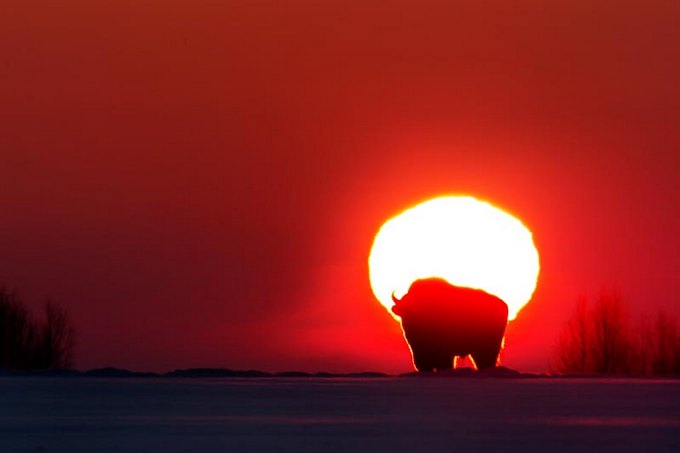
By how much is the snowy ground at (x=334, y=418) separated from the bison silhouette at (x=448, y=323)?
982 centimetres

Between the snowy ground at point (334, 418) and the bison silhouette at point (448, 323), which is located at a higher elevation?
the bison silhouette at point (448, 323)

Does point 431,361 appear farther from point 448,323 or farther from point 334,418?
point 334,418

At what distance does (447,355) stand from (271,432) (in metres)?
18.7

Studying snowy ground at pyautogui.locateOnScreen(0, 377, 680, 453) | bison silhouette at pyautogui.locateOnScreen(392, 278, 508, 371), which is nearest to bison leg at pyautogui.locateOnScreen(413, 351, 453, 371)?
bison silhouette at pyautogui.locateOnScreen(392, 278, 508, 371)

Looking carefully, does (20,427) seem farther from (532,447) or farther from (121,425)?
(532,447)

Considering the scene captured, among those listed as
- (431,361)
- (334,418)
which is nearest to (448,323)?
(431,361)

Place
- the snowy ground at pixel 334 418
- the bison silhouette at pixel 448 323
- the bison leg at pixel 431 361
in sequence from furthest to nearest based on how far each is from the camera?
the bison silhouette at pixel 448 323
the bison leg at pixel 431 361
the snowy ground at pixel 334 418

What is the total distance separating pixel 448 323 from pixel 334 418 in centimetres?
1714

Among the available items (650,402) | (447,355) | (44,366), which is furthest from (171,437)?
(447,355)

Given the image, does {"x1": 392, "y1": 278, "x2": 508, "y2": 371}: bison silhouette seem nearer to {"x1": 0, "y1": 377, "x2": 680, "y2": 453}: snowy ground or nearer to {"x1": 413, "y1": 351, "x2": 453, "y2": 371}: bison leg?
{"x1": 413, "y1": 351, "x2": 453, "y2": 371}: bison leg

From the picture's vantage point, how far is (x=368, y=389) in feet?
63.2

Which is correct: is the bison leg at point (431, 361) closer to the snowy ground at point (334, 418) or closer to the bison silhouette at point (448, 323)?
the bison silhouette at point (448, 323)

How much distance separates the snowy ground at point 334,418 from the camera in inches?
406

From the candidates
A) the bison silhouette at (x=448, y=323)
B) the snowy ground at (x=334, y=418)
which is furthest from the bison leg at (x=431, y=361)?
the snowy ground at (x=334, y=418)
